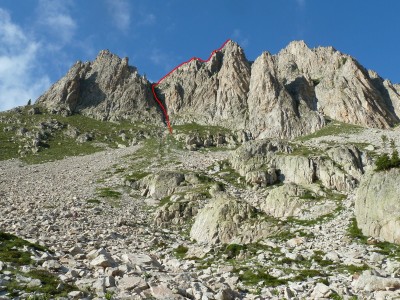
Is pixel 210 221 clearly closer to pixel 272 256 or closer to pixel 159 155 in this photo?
pixel 272 256

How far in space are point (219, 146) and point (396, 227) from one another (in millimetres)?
86828

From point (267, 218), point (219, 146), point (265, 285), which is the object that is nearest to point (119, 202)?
point (267, 218)

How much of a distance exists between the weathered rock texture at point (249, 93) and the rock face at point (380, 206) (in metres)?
96.0

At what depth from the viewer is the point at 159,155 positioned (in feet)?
315

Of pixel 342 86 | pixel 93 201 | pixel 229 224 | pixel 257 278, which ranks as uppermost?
pixel 342 86

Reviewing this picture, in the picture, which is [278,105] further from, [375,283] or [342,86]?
[375,283]

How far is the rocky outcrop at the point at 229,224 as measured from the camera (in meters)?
33.6

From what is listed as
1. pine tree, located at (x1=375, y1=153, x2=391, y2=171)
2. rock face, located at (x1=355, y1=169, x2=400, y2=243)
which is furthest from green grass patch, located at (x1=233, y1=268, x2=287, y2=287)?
pine tree, located at (x1=375, y1=153, x2=391, y2=171)

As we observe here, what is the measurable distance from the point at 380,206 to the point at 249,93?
13291 cm

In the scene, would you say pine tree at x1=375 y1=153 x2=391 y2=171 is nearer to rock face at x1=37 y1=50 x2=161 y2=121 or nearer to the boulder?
the boulder

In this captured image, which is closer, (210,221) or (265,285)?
(265,285)

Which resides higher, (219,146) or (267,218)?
(219,146)

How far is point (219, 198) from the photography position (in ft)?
133

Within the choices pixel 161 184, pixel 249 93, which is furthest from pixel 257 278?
pixel 249 93
